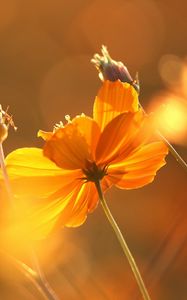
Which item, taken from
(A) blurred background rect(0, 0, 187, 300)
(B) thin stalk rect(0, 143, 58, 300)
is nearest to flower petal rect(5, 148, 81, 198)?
(B) thin stalk rect(0, 143, 58, 300)

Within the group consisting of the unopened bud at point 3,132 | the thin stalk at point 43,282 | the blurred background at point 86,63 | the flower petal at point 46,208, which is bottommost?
the thin stalk at point 43,282

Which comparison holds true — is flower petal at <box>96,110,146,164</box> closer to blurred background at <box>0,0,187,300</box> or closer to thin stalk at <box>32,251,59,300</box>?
thin stalk at <box>32,251,59,300</box>

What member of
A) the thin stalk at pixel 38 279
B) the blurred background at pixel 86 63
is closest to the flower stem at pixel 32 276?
the thin stalk at pixel 38 279

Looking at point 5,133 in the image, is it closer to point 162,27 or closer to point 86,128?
point 86,128

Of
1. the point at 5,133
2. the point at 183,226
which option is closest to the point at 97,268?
the point at 183,226

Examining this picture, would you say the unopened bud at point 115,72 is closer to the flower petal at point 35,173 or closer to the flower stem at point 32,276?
the flower petal at point 35,173

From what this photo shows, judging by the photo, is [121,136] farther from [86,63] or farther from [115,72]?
[86,63]
